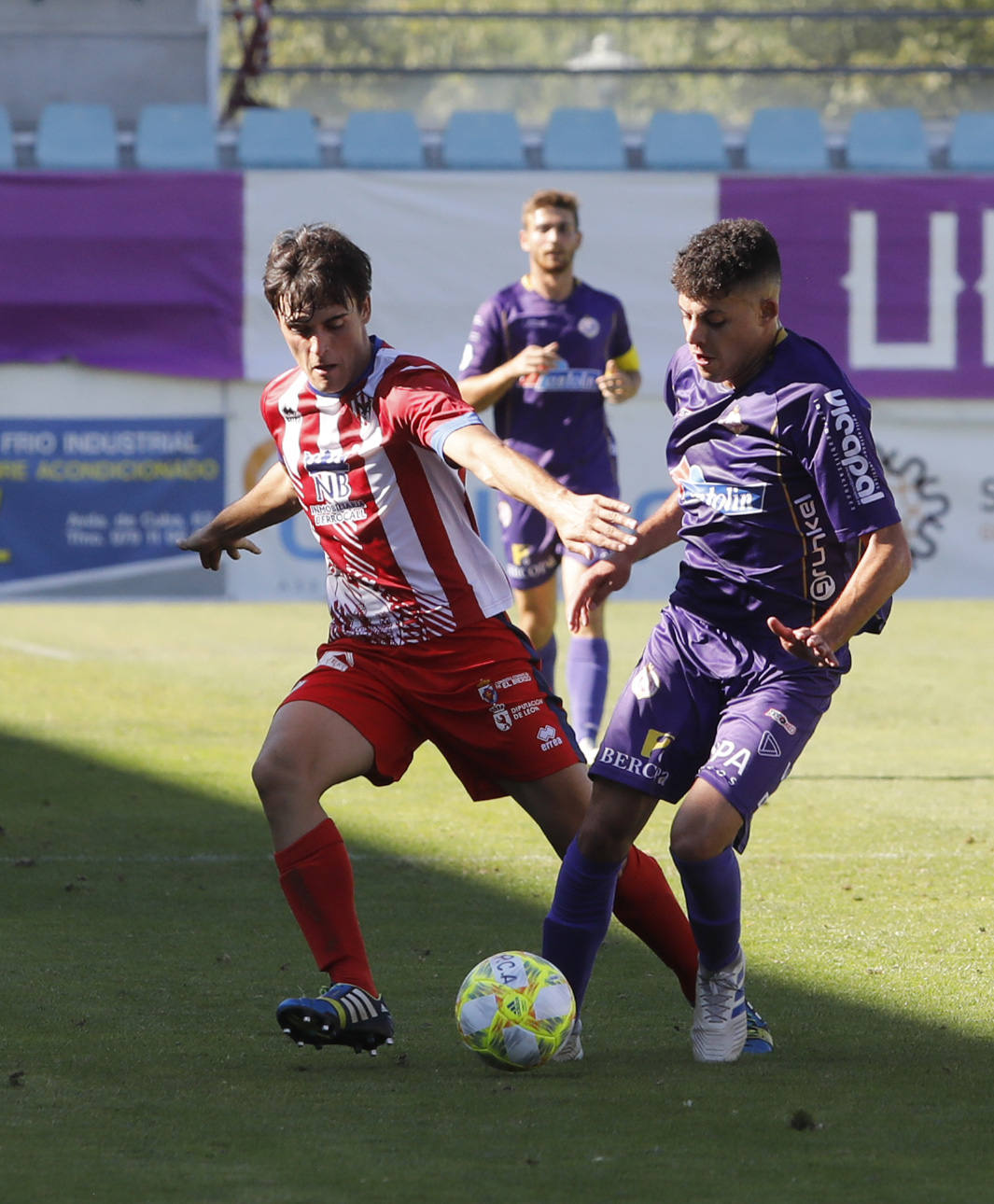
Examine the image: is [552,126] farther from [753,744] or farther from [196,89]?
[753,744]

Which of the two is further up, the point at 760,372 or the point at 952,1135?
the point at 760,372

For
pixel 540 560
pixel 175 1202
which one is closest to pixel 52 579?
pixel 540 560

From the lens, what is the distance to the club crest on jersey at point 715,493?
4.02 metres

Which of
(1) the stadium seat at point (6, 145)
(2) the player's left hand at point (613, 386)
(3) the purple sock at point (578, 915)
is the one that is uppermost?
(1) the stadium seat at point (6, 145)

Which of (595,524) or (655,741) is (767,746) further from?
(595,524)

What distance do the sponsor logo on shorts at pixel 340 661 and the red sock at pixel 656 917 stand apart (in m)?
0.77

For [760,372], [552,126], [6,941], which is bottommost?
[6,941]

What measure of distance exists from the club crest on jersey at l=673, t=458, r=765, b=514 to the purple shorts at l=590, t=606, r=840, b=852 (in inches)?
9.8

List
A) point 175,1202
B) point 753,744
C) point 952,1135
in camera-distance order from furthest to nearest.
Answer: point 753,744 < point 952,1135 < point 175,1202

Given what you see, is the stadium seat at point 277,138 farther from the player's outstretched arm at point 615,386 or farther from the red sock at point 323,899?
the red sock at point 323,899

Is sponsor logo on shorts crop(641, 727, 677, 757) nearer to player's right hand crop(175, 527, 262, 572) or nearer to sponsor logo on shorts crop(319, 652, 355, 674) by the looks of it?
sponsor logo on shorts crop(319, 652, 355, 674)

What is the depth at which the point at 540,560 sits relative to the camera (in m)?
8.14

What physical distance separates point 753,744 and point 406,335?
33.4 ft

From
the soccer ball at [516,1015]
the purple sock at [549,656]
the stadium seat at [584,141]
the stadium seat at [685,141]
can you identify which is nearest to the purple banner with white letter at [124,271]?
the stadium seat at [584,141]
